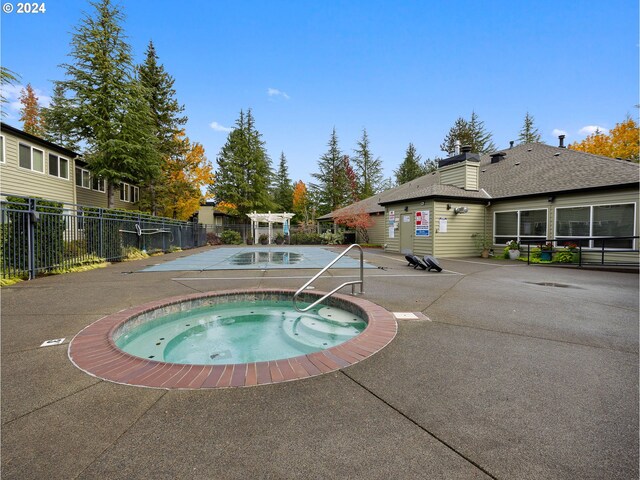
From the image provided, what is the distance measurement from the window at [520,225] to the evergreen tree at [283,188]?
32.9 metres

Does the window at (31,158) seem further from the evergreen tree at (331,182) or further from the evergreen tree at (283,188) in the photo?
the evergreen tree at (283,188)

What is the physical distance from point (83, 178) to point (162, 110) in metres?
8.79

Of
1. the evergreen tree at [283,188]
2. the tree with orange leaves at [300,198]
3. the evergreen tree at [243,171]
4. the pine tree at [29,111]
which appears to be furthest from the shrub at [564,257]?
the pine tree at [29,111]

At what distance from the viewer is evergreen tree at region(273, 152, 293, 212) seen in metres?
44.9

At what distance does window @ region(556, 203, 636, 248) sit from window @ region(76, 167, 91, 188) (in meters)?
25.2

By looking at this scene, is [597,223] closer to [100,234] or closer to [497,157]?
[497,157]

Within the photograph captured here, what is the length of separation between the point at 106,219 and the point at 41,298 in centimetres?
607

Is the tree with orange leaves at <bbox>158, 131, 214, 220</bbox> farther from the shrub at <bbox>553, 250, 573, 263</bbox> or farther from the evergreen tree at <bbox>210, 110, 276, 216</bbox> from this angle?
the shrub at <bbox>553, 250, 573, 263</bbox>

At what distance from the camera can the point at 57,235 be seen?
25.5ft

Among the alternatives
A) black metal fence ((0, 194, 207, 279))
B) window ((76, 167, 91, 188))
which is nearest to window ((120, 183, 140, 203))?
window ((76, 167, 91, 188))

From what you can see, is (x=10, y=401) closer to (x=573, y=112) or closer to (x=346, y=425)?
(x=346, y=425)

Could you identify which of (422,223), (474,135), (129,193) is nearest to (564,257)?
(422,223)

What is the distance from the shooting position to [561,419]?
1.89m

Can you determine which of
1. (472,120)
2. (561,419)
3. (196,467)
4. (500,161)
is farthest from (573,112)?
(196,467)
